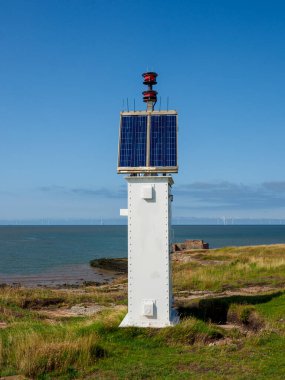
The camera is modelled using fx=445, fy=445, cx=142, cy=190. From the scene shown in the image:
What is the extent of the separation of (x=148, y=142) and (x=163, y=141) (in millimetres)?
456

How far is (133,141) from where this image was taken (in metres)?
13.6

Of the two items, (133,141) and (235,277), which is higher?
(133,141)

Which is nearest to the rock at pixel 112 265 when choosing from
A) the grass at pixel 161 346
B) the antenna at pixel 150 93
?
the grass at pixel 161 346

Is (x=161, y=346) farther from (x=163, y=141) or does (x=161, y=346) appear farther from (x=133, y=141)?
(x=133, y=141)

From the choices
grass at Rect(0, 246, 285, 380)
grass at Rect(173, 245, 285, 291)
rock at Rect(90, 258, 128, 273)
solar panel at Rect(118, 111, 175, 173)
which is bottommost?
rock at Rect(90, 258, 128, 273)

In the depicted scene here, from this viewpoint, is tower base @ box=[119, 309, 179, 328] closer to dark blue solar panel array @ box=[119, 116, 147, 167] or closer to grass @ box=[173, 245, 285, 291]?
dark blue solar panel array @ box=[119, 116, 147, 167]

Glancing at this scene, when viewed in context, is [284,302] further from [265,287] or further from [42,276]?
[42,276]

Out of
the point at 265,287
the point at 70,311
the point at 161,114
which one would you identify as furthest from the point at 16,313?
the point at 265,287

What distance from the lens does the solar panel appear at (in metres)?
13.1

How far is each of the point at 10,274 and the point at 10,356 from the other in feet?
136

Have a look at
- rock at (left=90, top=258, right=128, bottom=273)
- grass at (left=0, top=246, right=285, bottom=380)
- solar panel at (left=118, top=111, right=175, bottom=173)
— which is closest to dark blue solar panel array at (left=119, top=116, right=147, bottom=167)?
solar panel at (left=118, top=111, right=175, bottom=173)

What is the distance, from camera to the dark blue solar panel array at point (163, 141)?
→ 13141 mm

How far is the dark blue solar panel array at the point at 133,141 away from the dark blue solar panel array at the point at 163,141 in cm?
27

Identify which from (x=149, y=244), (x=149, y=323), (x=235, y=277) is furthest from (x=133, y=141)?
(x=235, y=277)
